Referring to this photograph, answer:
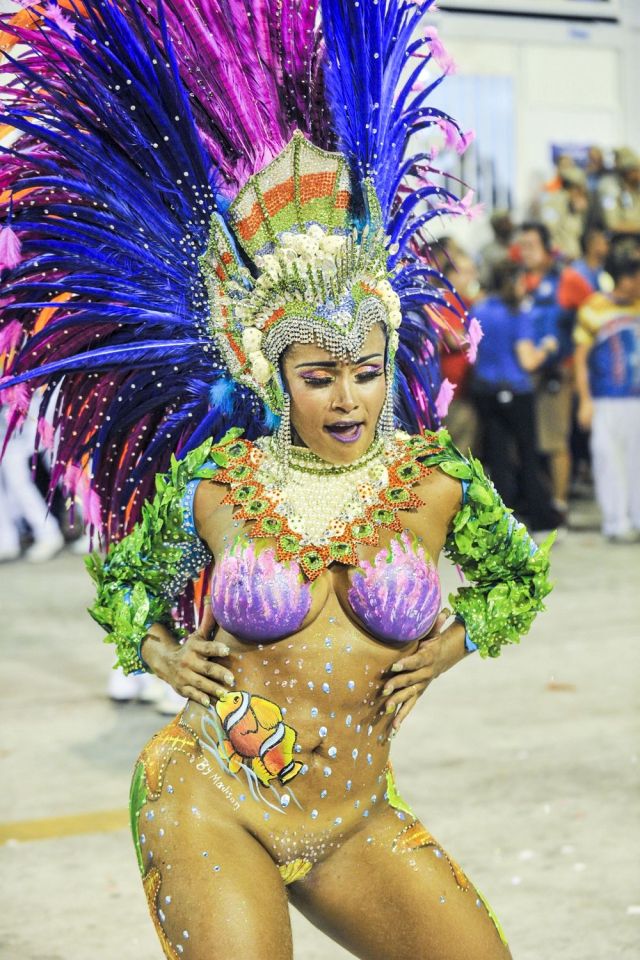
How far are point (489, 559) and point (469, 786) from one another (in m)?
2.57

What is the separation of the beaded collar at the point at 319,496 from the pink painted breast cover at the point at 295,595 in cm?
4

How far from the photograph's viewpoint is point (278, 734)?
273 cm

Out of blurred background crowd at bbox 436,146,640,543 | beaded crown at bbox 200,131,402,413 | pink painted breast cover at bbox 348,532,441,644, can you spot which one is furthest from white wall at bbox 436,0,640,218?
pink painted breast cover at bbox 348,532,441,644

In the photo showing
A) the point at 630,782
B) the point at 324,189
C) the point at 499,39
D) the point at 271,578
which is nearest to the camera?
the point at 271,578

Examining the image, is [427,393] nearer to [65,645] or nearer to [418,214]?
[418,214]

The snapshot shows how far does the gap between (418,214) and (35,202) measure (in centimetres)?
89

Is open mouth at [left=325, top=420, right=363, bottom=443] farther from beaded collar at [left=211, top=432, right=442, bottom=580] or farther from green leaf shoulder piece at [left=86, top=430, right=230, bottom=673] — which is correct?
green leaf shoulder piece at [left=86, top=430, right=230, bottom=673]

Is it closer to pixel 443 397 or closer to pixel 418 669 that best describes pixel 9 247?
pixel 443 397

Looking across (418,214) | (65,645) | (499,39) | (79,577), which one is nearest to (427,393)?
(418,214)

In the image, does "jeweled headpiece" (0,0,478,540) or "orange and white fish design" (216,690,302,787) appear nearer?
"orange and white fish design" (216,690,302,787)

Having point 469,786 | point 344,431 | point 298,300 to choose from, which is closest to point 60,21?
point 298,300

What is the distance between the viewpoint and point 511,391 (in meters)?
9.71

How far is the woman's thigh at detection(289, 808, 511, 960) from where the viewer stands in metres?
2.76

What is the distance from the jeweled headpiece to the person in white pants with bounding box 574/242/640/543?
22.0 ft
